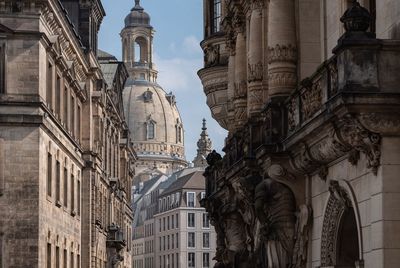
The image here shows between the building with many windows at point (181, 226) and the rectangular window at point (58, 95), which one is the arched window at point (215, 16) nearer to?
the rectangular window at point (58, 95)

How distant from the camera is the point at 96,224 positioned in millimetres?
73688

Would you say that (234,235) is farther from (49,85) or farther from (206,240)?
(206,240)

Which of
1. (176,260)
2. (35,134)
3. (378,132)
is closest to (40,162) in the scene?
(35,134)

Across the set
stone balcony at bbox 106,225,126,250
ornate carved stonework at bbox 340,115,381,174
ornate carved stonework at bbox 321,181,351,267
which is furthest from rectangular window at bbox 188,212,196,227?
ornate carved stonework at bbox 340,115,381,174

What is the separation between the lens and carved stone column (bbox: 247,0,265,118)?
32312mm

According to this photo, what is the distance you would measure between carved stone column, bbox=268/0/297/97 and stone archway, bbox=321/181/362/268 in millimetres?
4568

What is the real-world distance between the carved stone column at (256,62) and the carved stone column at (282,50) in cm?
253

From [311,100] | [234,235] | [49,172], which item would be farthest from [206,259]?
[311,100]

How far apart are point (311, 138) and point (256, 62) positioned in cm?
840

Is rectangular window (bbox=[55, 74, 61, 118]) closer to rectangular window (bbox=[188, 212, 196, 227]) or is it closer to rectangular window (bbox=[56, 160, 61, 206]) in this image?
rectangular window (bbox=[56, 160, 61, 206])

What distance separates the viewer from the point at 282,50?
2922 cm

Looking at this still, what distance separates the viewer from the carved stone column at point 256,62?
32.3m

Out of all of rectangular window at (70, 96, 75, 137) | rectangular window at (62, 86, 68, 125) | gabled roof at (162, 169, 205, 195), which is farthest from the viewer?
gabled roof at (162, 169, 205, 195)

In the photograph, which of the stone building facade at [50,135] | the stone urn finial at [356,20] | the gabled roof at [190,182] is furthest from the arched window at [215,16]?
the gabled roof at [190,182]
